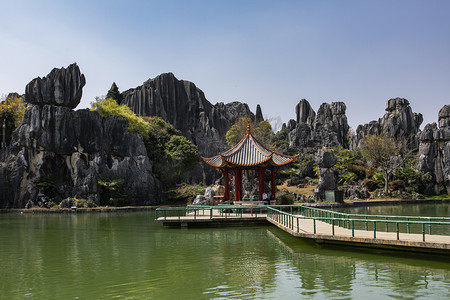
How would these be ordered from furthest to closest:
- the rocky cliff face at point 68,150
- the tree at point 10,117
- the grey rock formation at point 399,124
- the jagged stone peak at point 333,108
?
the jagged stone peak at point 333,108 < the grey rock formation at point 399,124 < the tree at point 10,117 < the rocky cliff face at point 68,150

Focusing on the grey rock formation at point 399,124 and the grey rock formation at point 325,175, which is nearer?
the grey rock formation at point 325,175

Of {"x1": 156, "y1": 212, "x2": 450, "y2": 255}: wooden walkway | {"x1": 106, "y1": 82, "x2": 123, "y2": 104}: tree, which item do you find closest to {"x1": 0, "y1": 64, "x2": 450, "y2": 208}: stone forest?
{"x1": 156, "y1": 212, "x2": 450, "y2": 255}: wooden walkway

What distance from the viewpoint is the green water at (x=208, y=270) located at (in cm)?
775

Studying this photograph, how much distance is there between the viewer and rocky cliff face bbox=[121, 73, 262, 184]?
5861 cm

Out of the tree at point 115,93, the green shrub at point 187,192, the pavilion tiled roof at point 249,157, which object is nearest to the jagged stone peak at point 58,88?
the green shrub at point 187,192

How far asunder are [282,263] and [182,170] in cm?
2909

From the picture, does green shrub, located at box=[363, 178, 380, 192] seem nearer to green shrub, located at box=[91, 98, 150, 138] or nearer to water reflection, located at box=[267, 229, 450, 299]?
green shrub, located at box=[91, 98, 150, 138]

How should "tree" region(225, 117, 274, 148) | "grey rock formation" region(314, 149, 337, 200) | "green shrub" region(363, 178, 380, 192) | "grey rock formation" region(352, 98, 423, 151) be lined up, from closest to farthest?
"grey rock formation" region(314, 149, 337, 200), "green shrub" region(363, 178, 380, 192), "tree" region(225, 117, 274, 148), "grey rock formation" region(352, 98, 423, 151)

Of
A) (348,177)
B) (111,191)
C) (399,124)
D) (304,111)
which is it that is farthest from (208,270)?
(304,111)

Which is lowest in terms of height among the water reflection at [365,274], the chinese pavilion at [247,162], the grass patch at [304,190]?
the water reflection at [365,274]

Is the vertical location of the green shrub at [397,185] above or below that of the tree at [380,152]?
below

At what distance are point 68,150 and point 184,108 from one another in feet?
91.7

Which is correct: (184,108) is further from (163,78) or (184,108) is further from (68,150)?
(68,150)

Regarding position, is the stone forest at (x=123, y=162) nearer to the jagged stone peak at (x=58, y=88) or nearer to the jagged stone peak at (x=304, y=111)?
the jagged stone peak at (x=58, y=88)
